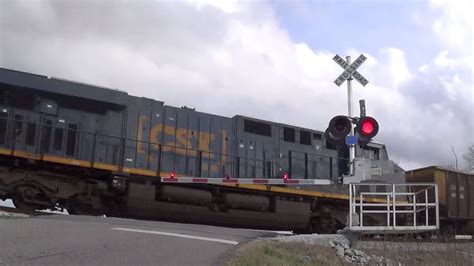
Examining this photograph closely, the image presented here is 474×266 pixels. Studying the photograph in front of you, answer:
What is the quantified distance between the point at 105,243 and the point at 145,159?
24.3 feet

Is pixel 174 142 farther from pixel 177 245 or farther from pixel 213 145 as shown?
pixel 177 245

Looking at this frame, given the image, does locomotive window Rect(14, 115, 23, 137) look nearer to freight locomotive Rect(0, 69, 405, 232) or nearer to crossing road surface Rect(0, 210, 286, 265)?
freight locomotive Rect(0, 69, 405, 232)

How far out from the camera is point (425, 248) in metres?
12.4

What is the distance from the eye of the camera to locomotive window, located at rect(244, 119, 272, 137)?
18.0 metres

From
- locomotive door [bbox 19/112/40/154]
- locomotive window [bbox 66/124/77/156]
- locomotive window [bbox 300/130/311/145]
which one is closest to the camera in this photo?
locomotive door [bbox 19/112/40/154]

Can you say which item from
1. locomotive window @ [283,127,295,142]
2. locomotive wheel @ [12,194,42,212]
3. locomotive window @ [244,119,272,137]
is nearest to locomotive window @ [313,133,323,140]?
locomotive window @ [283,127,295,142]

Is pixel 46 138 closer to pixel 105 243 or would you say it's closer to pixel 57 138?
pixel 57 138

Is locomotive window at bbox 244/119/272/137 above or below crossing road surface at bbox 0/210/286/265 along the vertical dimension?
above

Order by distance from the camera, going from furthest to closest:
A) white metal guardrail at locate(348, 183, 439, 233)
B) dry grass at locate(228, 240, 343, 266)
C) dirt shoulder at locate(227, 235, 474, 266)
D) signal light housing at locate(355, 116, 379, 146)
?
white metal guardrail at locate(348, 183, 439, 233) < signal light housing at locate(355, 116, 379, 146) < dirt shoulder at locate(227, 235, 474, 266) < dry grass at locate(228, 240, 343, 266)

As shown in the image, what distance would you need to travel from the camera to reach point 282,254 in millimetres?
8945

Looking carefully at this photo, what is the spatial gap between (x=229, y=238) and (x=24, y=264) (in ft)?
15.6

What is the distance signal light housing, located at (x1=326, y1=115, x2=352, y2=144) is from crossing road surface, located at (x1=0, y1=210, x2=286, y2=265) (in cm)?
281

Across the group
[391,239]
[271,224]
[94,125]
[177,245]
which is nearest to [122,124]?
[94,125]

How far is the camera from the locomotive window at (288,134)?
61.2ft
